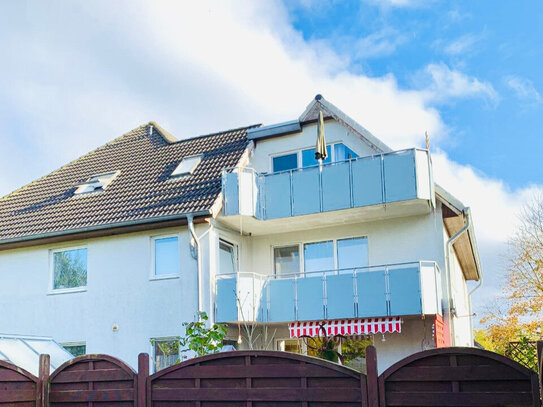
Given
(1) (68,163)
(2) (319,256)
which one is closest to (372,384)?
(2) (319,256)

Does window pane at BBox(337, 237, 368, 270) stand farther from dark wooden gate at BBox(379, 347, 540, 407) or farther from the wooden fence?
dark wooden gate at BBox(379, 347, 540, 407)

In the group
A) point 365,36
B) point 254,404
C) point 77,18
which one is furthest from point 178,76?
point 254,404

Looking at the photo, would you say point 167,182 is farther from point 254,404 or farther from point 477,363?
point 477,363

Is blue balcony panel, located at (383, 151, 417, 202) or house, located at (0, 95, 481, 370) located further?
house, located at (0, 95, 481, 370)

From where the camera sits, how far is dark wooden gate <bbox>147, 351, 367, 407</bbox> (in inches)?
364

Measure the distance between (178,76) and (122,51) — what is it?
1.23 metres

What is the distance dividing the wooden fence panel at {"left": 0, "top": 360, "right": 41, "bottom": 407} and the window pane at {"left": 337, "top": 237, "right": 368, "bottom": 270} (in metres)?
9.57

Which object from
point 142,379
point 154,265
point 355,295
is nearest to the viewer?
Answer: point 142,379

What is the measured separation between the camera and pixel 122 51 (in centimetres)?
1366

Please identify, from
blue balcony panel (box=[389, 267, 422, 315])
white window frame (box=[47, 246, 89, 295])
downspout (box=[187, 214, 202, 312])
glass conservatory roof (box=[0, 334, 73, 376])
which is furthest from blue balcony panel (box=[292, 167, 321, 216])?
glass conservatory roof (box=[0, 334, 73, 376])

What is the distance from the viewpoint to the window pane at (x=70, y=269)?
19672 mm

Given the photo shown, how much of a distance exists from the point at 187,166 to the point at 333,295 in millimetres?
6674

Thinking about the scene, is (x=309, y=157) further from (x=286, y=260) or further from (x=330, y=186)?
(x=286, y=260)

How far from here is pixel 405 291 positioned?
1628 cm
